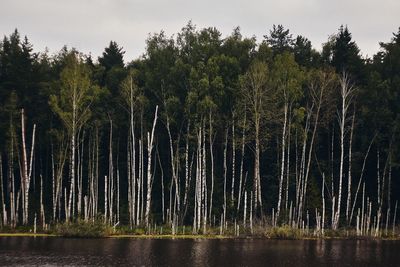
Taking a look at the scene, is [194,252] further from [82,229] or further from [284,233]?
[82,229]

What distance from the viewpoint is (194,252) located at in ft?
111

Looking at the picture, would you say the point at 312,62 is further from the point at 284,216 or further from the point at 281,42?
the point at 284,216

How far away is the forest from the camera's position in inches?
2008

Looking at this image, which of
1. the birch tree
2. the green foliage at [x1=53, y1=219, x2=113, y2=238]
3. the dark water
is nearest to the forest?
the birch tree

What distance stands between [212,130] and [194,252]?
70.2ft

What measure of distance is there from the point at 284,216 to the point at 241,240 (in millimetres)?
8891

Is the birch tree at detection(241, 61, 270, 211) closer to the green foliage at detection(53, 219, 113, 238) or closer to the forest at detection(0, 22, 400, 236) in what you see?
the forest at detection(0, 22, 400, 236)

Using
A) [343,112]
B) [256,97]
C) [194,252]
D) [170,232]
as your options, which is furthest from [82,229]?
[343,112]

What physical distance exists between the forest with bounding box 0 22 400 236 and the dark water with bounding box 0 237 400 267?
21.4 ft

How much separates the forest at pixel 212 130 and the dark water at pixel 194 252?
653 centimetres

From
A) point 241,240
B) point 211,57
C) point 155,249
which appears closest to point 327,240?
point 241,240

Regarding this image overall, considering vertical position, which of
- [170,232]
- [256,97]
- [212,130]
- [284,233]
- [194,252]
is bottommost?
[170,232]

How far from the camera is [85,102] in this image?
52.8 metres

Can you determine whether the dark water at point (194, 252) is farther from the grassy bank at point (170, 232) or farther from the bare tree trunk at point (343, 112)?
the bare tree trunk at point (343, 112)
